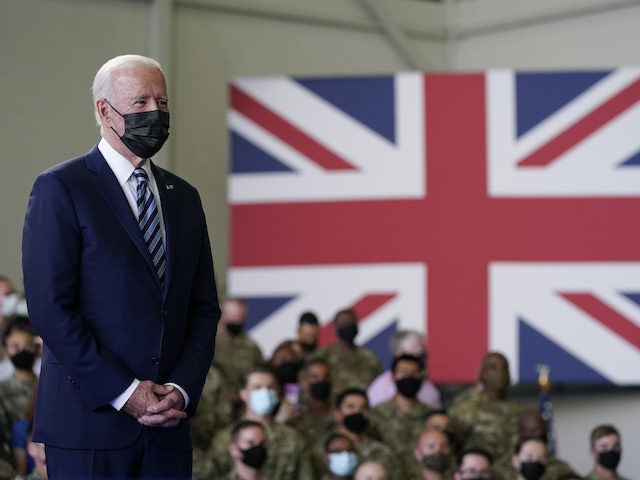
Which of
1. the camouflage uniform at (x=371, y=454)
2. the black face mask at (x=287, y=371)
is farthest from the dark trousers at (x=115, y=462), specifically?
the black face mask at (x=287, y=371)

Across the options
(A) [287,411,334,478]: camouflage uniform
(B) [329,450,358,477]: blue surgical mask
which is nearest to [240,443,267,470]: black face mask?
(B) [329,450,358,477]: blue surgical mask

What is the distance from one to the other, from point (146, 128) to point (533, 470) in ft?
14.2

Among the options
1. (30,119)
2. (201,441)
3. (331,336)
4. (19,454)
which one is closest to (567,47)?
(331,336)

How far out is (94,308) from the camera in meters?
2.30

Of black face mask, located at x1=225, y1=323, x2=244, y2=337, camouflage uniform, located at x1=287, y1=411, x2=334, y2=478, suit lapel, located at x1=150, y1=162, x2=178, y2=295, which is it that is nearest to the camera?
suit lapel, located at x1=150, y1=162, x2=178, y2=295

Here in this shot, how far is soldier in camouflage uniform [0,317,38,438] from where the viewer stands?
580 cm

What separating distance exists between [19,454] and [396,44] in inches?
240

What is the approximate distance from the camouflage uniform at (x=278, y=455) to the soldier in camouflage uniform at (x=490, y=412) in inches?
37.2

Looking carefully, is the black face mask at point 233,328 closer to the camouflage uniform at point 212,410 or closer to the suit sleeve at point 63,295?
the camouflage uniform at point 212,410

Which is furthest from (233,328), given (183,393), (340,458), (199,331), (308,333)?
(183,393)

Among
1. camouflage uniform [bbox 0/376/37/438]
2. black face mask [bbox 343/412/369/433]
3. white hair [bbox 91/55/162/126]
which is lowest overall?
black face mask [bbox 343/412/369/433]

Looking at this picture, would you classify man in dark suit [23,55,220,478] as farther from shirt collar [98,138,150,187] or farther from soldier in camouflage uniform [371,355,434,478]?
soldier in camouflage uniform [371,355,434,478]

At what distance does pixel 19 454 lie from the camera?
560 cm

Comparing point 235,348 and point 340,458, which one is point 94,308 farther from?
point 235,348
